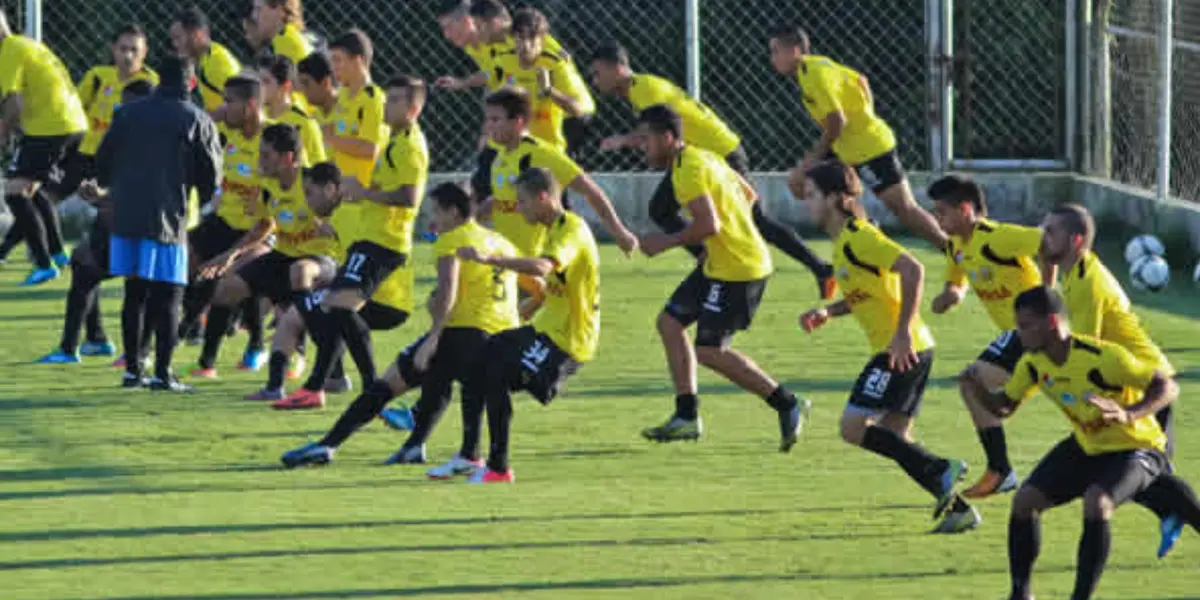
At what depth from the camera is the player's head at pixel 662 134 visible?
37.3ft

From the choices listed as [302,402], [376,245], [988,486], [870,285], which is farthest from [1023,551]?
[302,402]

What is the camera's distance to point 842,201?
1019cm

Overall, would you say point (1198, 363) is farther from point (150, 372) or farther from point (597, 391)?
point (150, 372)

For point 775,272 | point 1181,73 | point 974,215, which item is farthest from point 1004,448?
point 1181,73

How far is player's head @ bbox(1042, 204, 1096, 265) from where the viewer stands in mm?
9555

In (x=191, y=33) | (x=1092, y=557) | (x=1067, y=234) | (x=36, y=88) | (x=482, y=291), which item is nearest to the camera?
(x=1092, y=557)

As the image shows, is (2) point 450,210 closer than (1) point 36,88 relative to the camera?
Yes

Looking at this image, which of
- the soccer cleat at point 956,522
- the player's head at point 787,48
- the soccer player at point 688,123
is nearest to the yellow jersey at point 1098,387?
the soccer cleat at point 956,522

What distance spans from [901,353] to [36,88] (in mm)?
8593

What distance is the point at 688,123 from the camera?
14820 millimetres

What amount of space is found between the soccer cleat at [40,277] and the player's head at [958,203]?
840cm

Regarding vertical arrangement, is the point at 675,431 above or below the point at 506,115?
below

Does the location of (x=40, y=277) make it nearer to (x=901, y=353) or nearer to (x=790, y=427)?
(x=790, y=427)

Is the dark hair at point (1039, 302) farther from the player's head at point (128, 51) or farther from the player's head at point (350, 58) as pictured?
the player's head at point (128, 51)
